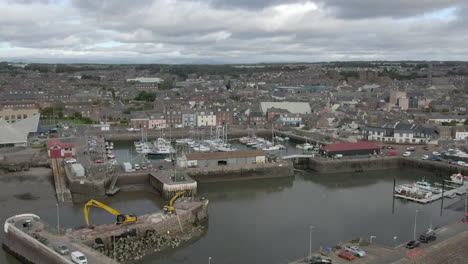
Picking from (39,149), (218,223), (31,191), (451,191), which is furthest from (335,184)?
(39,149)

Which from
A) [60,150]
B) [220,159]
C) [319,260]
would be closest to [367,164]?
[220,159]

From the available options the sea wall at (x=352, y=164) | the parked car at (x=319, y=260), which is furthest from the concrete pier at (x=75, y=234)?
the sea wall at (x=352, y=164)

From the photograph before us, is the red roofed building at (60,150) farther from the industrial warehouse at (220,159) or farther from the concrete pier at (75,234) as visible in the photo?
the concrete pier at (75,234)

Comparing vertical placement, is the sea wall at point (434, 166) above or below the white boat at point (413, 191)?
above

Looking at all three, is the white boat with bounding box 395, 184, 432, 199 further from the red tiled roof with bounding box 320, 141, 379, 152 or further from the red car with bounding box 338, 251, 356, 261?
the red car with bounding box 338, 251, 356, 261

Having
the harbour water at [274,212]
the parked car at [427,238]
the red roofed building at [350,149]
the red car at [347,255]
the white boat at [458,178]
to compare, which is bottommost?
the harbour water at [274,212]

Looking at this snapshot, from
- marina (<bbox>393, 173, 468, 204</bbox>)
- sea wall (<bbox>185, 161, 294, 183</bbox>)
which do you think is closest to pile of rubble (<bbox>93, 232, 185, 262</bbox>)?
sea wall (<bbox>185, 161, 294, 183</bbox>)

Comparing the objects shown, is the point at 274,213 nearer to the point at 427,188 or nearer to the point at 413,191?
the point at 413,191
